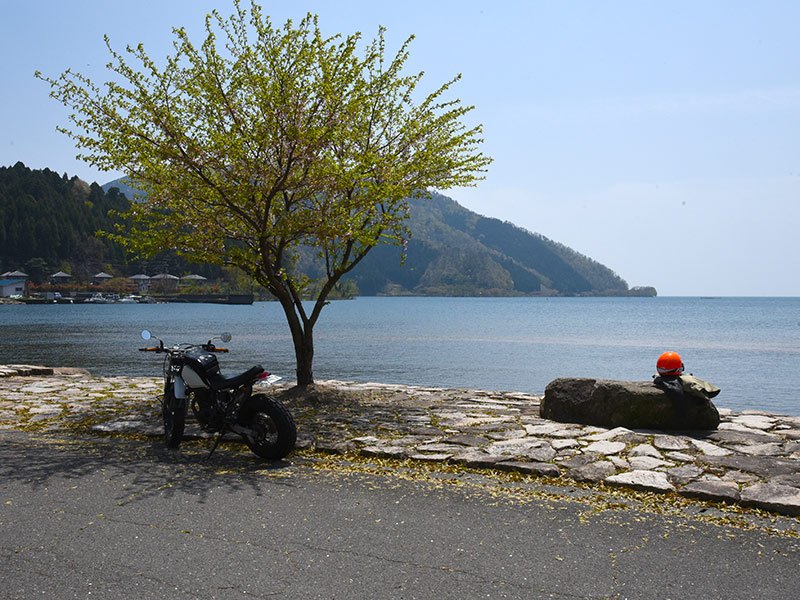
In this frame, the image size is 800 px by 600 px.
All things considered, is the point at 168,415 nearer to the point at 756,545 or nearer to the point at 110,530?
the point at 110,530

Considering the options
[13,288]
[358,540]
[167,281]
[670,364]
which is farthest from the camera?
[167,281]

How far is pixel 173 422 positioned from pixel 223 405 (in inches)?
31.2

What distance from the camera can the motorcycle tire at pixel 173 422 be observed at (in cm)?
827

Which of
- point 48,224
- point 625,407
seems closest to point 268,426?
point 625,407

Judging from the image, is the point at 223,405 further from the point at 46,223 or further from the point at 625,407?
the point at 46,223

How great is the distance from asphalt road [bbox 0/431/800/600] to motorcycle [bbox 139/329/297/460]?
2.27 ft

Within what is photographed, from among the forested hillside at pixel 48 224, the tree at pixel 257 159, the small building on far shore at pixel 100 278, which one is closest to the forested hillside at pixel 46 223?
the forested hillside at pixel 48 224

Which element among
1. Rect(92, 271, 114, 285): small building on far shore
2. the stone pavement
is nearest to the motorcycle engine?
the stone pavement

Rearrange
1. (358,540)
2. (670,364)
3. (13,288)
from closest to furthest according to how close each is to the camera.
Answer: (358,540) < (670,364) < (13,288)

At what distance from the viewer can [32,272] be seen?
15438cm

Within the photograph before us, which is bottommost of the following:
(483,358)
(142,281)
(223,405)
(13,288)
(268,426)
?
(483,358)

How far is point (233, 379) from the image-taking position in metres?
7.89

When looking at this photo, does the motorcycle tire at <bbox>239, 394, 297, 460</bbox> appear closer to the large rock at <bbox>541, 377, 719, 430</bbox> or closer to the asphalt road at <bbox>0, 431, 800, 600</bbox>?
the asphalt road at <bbox>0, 431, 800, 600</bbox>

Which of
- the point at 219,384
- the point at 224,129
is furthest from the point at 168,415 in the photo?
the point at 224,129
